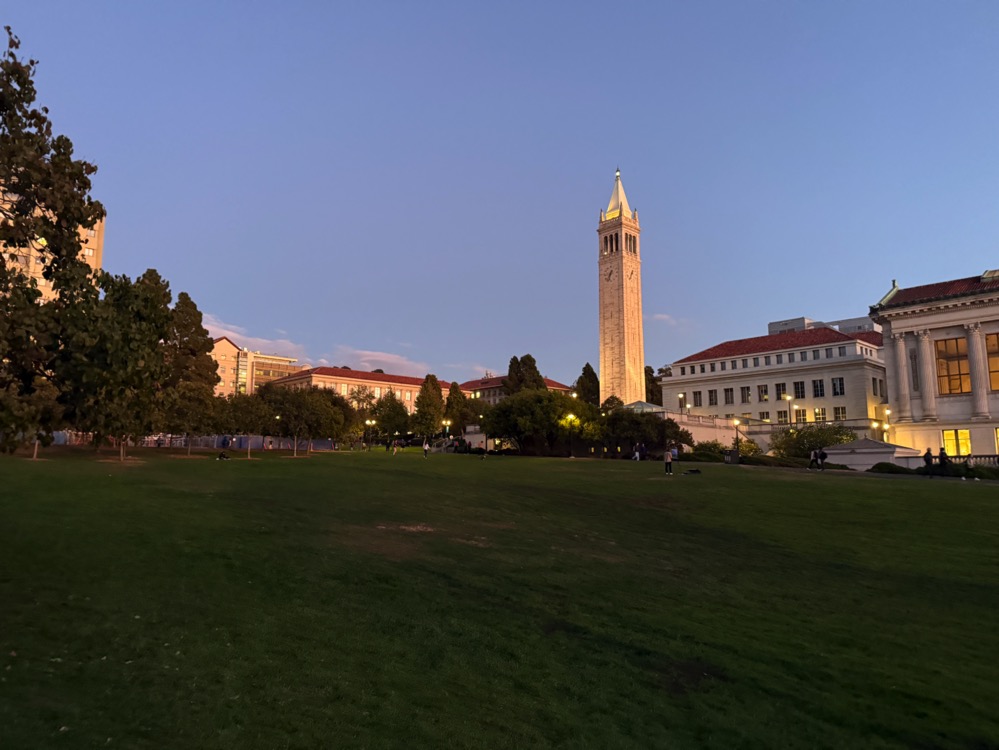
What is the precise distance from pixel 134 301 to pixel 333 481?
2269cm

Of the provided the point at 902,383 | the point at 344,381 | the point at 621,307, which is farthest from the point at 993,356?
the point at 344,381

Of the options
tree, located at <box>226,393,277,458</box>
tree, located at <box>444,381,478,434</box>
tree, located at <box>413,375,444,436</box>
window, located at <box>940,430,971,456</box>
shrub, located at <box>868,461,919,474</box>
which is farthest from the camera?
tree, located at <box>444,381,478,434</box>

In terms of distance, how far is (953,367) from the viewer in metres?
78.3

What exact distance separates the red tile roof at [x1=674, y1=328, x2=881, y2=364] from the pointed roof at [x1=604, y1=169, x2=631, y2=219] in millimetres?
45476

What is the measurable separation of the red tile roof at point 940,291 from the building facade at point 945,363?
95 millimetres

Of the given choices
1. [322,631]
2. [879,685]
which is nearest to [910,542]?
[879,685]

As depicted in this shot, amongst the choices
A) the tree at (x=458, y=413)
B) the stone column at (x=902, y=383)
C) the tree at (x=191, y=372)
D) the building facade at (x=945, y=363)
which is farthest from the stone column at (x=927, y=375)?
the tree at (x=191, y=372)

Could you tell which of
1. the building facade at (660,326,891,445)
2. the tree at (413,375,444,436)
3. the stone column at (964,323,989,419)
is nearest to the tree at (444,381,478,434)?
the tree at (413,375,444,436)

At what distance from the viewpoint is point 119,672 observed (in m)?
8.71

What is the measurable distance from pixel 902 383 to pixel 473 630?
86.1 m

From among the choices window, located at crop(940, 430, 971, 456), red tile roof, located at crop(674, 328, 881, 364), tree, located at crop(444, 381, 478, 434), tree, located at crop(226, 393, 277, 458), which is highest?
red tile roof, located at crop(674, 328, 881, 364)

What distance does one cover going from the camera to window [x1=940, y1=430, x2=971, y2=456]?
246 ft

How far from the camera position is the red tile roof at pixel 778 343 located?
10659 cm

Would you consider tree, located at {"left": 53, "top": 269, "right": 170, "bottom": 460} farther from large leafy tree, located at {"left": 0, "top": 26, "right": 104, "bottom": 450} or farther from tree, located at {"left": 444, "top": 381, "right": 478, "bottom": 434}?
tree, located at {"left": 444, "top": 381, "right": 478, "bottom": 434}
